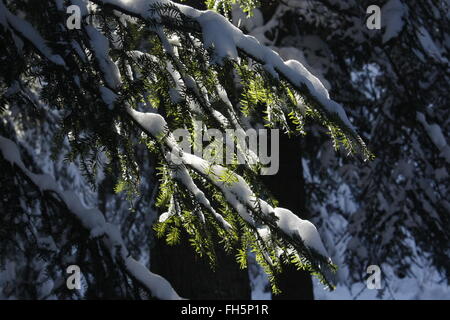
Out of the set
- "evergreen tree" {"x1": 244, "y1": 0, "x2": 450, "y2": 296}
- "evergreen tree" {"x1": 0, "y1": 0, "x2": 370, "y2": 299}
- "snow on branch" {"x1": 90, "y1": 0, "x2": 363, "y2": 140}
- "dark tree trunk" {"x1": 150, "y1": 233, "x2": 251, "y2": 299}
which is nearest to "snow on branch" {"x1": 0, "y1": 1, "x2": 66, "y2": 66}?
"evergreen tree" {"x1": 0, "y1": 0, "x2": 370, "y2": 299}

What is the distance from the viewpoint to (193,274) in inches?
187

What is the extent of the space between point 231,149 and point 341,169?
16.1 ft

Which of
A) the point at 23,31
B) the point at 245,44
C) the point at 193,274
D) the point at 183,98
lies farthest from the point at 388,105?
the point at 23,31

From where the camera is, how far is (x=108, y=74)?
251cm

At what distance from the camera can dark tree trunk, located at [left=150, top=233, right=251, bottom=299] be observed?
15.5 ft

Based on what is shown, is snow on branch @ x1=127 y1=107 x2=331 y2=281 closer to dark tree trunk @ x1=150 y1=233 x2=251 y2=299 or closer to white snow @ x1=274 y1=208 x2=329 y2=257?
white snow @ x1=274 y1=208 x2=329 y2=257

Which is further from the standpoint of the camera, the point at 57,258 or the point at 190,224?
the point at 57,258

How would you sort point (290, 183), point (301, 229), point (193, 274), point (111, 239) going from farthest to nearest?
point (290, 183), point (193, 274), point (111, 239), point (301, 229)

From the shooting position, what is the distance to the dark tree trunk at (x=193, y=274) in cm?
473

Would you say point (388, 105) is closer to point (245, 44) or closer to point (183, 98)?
point (245, 44)

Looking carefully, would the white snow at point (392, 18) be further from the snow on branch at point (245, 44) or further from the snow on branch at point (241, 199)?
the snow on branch at point (241, 199)

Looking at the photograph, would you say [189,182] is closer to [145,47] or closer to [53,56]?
[53,56]
